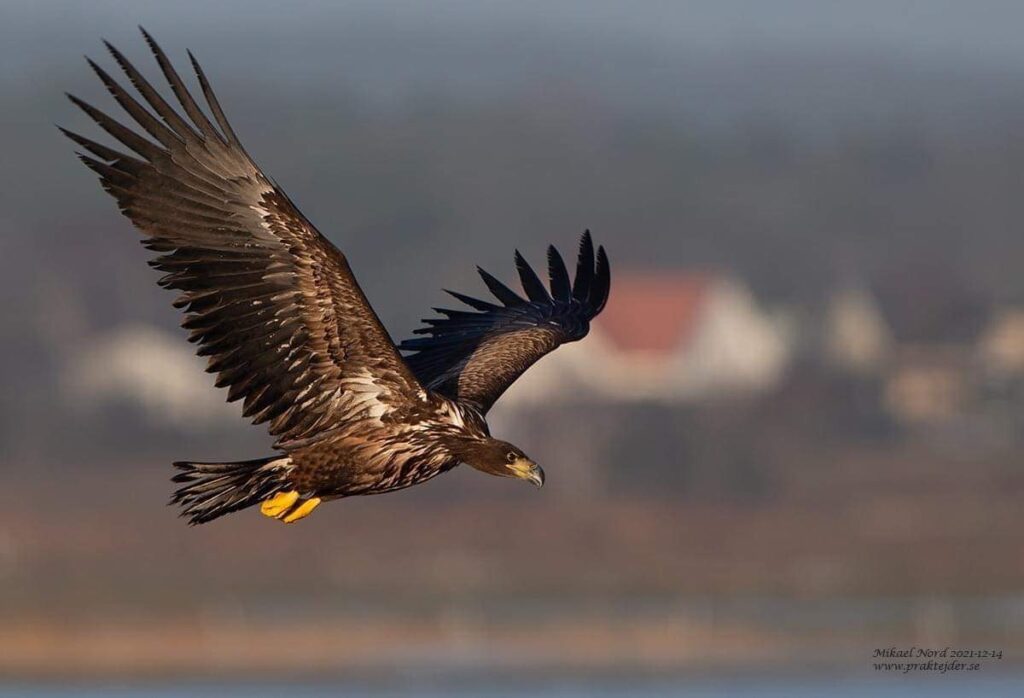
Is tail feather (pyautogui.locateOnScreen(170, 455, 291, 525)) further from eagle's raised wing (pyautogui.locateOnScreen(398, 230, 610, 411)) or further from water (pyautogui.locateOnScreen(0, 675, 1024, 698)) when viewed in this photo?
water (pyautogui.locateOnScreen(0, 675, 1024, 698))

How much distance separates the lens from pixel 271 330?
50.2 feet

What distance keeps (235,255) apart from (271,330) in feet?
1.48

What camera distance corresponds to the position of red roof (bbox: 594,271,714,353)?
2522 inches

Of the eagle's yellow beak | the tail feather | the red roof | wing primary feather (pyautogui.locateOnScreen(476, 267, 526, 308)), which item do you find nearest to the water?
wing primary feather (pyautogui.locateOnScreen(476, 267, 526, 308))

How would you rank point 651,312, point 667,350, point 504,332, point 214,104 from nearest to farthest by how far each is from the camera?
point 214,104 → point 504,332 → point 667,350 → point 651,312

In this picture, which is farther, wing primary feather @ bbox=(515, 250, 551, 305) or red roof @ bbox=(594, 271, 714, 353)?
red roof @ bbox=(594, 271, 714, 353)

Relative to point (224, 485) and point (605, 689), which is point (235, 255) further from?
point (605, 689)

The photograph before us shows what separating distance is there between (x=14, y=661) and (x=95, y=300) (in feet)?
89.6

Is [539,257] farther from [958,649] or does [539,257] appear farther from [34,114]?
[958,649]

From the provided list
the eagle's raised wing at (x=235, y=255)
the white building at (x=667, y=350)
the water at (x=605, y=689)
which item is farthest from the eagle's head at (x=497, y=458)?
the white building at (x=667, y=350)

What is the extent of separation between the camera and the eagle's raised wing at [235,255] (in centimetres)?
1502

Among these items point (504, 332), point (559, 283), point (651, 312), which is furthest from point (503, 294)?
point (651, 312)

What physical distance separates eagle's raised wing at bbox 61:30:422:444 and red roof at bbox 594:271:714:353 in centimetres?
4526

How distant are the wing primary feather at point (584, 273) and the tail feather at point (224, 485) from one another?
383cm
